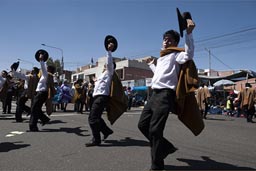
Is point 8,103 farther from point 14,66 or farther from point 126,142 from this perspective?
point 126,142

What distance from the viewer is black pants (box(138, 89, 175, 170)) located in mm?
3684

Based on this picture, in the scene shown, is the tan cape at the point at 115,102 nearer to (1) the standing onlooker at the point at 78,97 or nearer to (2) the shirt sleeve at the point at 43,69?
(2) the shirt sleeve at the point at 43,69

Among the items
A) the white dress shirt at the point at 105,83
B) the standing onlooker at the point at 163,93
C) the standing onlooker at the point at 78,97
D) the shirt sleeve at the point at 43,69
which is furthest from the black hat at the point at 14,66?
the standing onlooker at the point at 78,97

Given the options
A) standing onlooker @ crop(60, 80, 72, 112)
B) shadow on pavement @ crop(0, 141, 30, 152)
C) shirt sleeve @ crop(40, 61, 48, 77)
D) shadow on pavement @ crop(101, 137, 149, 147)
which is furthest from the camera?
standing onlooker @ crop(60, 80, 72, 112)

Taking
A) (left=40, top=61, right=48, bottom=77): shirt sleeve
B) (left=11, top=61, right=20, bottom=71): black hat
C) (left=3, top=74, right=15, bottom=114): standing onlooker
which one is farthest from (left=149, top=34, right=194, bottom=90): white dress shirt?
(left=3, top=74, right=15, bottom=114): standing onlooker

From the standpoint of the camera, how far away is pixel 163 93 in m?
3.85

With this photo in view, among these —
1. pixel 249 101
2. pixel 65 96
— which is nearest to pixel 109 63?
pixel 249 101

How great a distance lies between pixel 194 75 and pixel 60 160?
2.43 metres

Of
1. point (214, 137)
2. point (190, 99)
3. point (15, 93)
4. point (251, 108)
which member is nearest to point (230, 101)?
point (251, 108)

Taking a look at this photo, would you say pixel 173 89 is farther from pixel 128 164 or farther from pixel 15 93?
pixel 15 93

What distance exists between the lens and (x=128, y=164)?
13.6ft

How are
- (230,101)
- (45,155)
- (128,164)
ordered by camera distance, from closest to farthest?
1. (128,164)
2. (45,155)
3. (230,101)

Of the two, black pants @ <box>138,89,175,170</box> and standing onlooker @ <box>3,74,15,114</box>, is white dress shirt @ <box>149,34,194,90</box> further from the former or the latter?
standing onlooker @ <box>3,74,15,114</box>

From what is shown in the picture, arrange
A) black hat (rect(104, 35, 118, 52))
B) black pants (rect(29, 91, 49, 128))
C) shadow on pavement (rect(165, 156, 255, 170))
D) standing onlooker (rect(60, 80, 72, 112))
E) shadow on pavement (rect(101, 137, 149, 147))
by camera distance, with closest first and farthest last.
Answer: shadow on pavement (rect(165, 156, 255, 170)) < black hat (rect(104, 35, 118, 52)) < shadow on pavement (rect(101, 137, 149, 147)) < black pants (rect(29, 91, 49, 128)) < standing onlooker (rect(60, 80, 72, 112))
